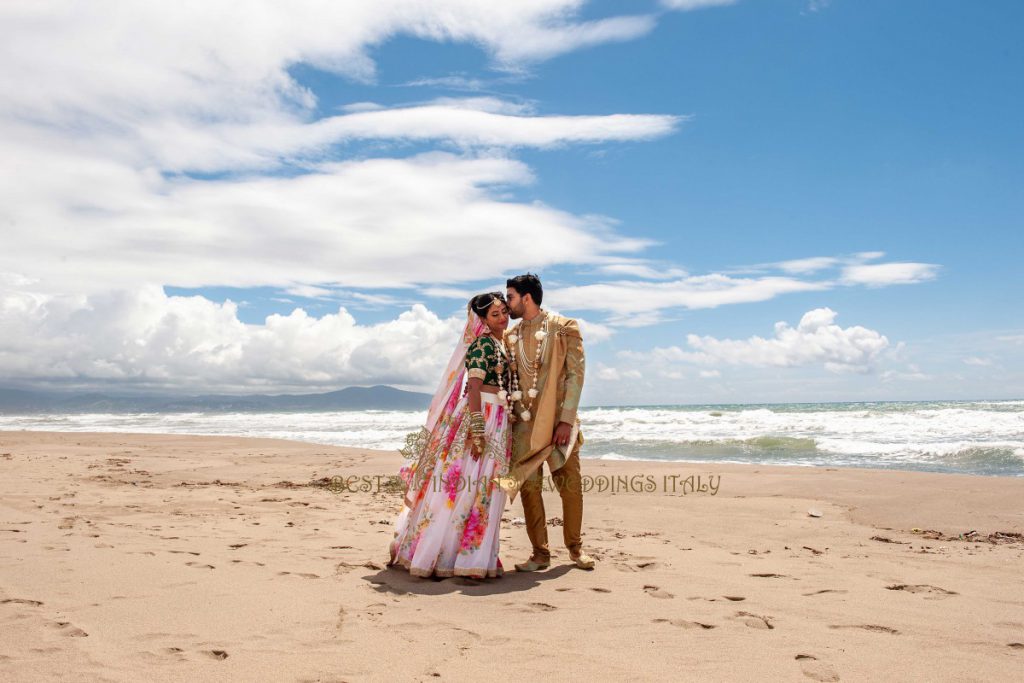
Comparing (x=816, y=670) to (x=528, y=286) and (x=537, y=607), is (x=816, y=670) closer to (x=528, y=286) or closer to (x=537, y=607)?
(x=537, y=607)

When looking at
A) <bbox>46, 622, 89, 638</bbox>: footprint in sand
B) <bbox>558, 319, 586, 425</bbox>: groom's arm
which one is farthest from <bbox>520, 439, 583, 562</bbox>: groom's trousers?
<bbox>46, 622, 89, 638</bbox>: footprint in sand

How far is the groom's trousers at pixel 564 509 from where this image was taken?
4629 millimetres

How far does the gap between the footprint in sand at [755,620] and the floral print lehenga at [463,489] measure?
5.13ft

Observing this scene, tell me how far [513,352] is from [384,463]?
801 cm

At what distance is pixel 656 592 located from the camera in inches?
157

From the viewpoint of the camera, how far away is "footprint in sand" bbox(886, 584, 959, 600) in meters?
3.94

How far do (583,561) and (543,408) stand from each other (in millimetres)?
1116

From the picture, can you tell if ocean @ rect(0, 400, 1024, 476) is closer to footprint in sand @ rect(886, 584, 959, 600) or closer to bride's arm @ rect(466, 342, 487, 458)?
footprint in sand @ rect(886, 584, 959, 600)

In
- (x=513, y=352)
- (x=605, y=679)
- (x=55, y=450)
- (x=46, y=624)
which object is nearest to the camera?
(x=605, y=679)

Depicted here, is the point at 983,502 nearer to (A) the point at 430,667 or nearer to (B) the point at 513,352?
(B) the point at 513,352

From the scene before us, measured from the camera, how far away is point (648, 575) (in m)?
4.45

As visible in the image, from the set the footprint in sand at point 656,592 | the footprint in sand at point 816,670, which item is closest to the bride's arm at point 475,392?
the footprint in sand at point 656,592

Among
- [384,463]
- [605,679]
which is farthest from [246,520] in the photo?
[384,463]

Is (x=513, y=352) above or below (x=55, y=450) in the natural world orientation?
above
